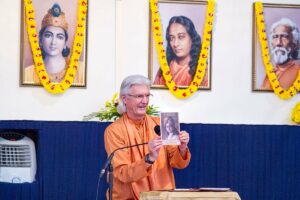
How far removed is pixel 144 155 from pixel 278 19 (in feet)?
16.7

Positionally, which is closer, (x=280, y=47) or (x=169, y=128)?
(x=169, y=128)

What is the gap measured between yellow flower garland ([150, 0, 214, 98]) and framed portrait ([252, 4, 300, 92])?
0.72 m

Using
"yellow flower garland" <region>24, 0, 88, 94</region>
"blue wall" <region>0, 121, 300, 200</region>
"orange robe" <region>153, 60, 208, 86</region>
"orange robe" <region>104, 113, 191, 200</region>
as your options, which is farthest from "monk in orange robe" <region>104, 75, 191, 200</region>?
"orange robe" <region>153, 60, 208, 86</region>

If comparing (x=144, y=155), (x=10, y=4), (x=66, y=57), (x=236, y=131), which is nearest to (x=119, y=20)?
(x=66, y=57)

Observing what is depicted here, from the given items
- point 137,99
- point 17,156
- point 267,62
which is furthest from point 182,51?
point 137,99

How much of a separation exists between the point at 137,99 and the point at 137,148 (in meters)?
0.36

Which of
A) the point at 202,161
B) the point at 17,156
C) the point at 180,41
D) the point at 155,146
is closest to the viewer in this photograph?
the point at 155,146

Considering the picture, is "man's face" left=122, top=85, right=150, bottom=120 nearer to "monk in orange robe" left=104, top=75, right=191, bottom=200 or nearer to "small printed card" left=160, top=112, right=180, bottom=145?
"monk in orange robe" left=104, top=75, right=191, bottom=200

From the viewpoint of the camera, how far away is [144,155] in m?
4.14

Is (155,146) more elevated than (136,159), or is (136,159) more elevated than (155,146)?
(155,146)

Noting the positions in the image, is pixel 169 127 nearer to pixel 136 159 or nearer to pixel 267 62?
pixel 136 159

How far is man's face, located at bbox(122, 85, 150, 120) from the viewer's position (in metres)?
4.15

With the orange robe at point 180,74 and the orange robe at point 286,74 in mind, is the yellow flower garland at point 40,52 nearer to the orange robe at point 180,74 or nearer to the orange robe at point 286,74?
the orange robe at point 180,74

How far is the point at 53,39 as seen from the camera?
8117mm
